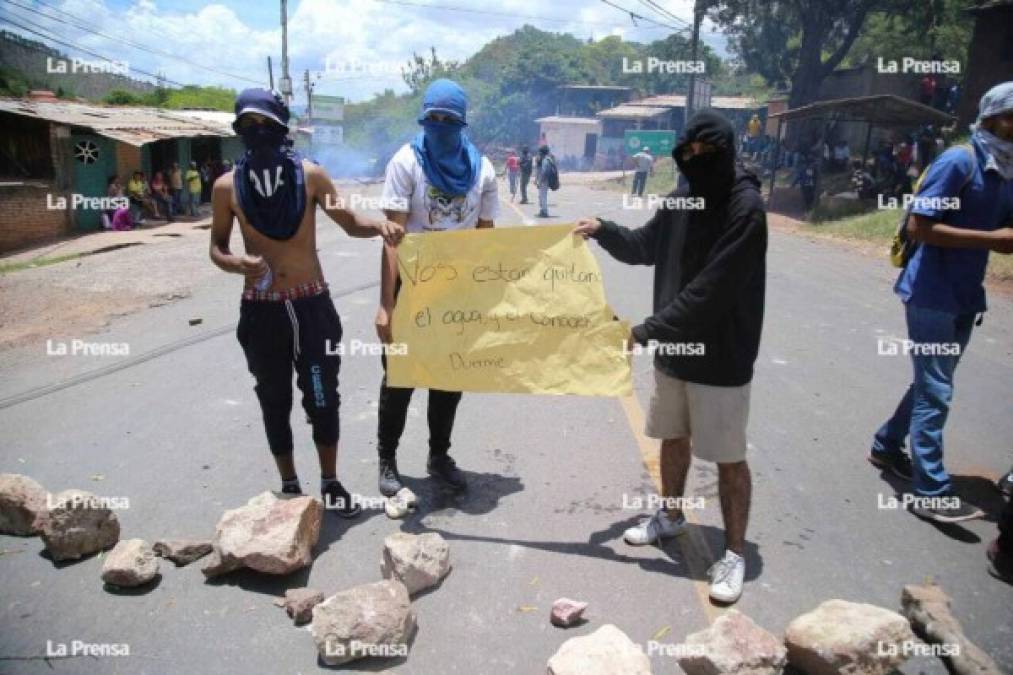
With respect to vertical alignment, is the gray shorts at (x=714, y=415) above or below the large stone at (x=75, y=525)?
above

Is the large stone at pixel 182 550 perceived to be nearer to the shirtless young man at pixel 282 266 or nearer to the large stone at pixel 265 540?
the large stone at pixel 265 540

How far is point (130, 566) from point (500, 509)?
1.75m

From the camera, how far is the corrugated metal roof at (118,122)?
1698cm

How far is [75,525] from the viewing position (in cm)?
313

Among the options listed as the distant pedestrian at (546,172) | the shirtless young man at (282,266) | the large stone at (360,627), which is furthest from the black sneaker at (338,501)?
the distant pedestrian at (546,172)

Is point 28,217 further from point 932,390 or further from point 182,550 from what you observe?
point 932,390

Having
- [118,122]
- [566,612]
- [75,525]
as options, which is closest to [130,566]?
[75,525]

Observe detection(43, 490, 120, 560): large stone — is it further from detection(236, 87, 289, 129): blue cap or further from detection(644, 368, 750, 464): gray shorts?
detection(644, 368, 750, 464): gray shorts

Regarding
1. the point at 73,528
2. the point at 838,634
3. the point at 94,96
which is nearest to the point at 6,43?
the point at 94,96

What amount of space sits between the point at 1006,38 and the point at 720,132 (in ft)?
78.2

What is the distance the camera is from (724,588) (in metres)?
2.92

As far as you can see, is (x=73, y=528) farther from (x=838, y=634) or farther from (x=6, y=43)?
(x=6, y=43)

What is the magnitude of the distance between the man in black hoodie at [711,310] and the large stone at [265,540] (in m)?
1.68

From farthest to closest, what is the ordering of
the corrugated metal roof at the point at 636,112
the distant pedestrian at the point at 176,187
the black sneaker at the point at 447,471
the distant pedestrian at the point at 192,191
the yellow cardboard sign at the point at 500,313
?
the corrugated metal roof at the point at 636,112 → the distant pedestrian at the point at 192,191 → the distant pedestrian at the point at 176,187 → the black sneaker at the point at 447,471 → the yellow cardboard sign at the point at 500,313
